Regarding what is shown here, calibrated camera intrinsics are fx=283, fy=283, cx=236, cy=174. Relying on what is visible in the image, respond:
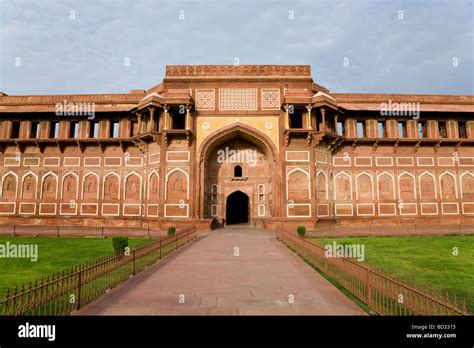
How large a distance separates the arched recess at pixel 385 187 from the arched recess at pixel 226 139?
744 cm

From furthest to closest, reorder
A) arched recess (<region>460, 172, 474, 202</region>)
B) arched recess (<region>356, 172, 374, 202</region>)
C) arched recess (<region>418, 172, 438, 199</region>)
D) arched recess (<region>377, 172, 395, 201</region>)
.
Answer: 1. arched recess (<region>460, 172, 474, 202</region>)
2. arched recess (<region>418, 172, 438, 199</region>)
3. arched recess (<region>377, 172, 395, 201</region>)
4. arched recess (<region>356, 172, 374, 202</region>)

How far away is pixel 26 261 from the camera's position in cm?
826

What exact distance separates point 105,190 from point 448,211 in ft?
79.8

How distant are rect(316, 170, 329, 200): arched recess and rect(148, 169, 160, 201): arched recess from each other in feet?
33.8

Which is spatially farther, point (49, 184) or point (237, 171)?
Result: point (237, 171)

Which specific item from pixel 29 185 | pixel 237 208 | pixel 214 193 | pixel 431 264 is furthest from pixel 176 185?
pixel 431 264

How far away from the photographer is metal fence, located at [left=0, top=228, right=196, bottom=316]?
339 cm

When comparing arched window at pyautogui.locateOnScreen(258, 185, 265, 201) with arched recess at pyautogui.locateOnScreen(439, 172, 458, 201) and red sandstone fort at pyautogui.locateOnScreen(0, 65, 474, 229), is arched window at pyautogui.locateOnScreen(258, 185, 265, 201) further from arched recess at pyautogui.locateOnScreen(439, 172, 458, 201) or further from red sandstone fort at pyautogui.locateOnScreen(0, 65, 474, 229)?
arched recess at pyautogui.locateOnScreen(439, 172, 458, 201)

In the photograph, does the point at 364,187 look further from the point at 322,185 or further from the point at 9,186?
the point at 9,186

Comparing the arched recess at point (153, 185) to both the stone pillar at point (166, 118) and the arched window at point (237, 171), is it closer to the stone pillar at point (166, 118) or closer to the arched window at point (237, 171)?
Result: the stone pillar at point (166, 118)

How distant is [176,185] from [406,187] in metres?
16.0

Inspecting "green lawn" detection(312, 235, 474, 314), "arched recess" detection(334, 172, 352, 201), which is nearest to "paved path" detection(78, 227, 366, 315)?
"green lawn" detection(312, 235, 474, 314)

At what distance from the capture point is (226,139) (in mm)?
19453
